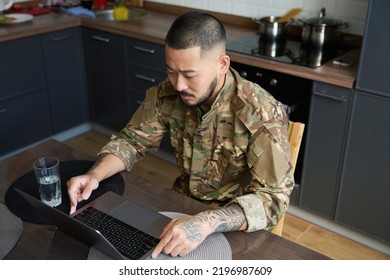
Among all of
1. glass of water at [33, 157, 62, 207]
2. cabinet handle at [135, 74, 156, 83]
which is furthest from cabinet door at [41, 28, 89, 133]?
glass of water at [33, 157, 62, 207]

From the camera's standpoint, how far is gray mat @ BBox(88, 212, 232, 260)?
1123 millimetres

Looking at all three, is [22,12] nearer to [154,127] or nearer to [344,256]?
[154,127]

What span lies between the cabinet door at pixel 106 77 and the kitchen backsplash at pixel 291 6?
24.0 inches

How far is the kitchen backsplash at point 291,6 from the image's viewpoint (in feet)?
8.59

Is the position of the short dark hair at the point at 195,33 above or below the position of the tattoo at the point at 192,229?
above

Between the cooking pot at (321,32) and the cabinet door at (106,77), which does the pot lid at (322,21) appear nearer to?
the cooking pot at (321,32)

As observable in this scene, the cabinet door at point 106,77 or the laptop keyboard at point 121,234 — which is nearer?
the laptop keyboard at point 121,234

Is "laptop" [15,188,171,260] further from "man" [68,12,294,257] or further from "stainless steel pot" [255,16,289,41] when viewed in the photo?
"stainless steel pot" [255,16,289,41]

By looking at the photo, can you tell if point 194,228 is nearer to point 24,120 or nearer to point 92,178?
point 92,178

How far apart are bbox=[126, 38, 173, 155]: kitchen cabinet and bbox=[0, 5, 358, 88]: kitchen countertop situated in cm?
6

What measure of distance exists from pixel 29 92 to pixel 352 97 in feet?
6.86

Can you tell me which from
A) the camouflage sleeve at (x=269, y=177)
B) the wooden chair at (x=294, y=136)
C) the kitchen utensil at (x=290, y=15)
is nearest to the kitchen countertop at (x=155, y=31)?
the kitchen utensil at (x=290, y=15)

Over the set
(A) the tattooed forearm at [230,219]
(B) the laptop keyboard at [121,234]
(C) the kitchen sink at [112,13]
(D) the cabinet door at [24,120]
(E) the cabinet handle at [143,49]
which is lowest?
(D) the cabinet door at [24,120]
